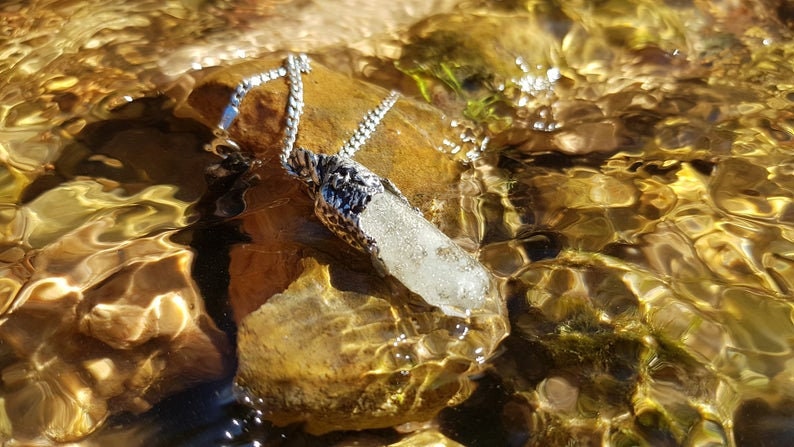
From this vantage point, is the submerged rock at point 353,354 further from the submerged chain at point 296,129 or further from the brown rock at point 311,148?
the submerged chain at point 296,129

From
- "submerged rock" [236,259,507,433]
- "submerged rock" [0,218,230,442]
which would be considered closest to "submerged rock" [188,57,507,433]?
"submerged rock" [236,259,507,433]

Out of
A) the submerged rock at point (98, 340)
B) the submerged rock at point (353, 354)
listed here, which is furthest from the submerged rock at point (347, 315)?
the submerged rock at point (98, 340)

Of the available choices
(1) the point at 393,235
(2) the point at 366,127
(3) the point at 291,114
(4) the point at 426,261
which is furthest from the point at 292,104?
(4) the point at 426,261

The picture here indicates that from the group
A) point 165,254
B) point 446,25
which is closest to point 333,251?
point 165,254

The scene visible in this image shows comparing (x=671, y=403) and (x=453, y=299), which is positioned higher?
(x=453, y=299)

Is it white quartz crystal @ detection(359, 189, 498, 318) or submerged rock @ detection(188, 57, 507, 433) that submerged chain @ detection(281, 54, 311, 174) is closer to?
submerged rock @ detection(188, 57, 507, 433)

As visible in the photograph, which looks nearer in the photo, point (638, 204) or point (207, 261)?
point (207, 261)

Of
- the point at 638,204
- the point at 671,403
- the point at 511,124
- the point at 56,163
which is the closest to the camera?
the point at 671,403

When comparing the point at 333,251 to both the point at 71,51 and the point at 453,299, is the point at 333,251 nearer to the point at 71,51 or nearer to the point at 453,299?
the point at 453,299
